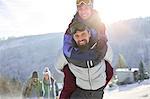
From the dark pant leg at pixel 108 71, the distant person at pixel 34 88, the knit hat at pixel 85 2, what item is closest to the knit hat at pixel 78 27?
the knit hat at pixel 85 2

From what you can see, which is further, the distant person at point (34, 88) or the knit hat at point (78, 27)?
the distant person at point (34, 88)

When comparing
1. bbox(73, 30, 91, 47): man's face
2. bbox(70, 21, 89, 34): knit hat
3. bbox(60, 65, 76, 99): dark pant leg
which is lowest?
bbox(60, 65, 76, 99): dark pant leg

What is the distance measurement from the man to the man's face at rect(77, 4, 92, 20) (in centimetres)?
5

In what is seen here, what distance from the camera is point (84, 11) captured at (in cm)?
219

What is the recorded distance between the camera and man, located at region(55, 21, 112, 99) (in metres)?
2.18

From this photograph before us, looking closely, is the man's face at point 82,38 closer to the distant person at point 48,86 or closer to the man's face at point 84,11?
the man's face at point 84,11

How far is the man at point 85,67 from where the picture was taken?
2176 mm

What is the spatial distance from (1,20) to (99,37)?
119cm

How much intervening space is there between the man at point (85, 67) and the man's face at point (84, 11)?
5 cm

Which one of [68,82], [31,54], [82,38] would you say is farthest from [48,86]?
[31,54]

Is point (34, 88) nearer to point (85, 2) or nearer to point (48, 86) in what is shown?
point (48, 86)

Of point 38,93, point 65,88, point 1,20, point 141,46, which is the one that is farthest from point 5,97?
point 141,46

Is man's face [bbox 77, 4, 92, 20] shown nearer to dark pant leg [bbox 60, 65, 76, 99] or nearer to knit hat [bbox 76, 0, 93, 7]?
knit hat [bbox 76, 0, 93, 7]

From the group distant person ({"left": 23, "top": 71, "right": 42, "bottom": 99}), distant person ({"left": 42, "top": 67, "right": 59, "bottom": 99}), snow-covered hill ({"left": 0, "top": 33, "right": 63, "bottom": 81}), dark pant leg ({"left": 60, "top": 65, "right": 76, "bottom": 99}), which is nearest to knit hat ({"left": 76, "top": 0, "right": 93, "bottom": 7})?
snow-covered hill ({"left": 0, "top": 33, "right": 63, "bottom": 81})
